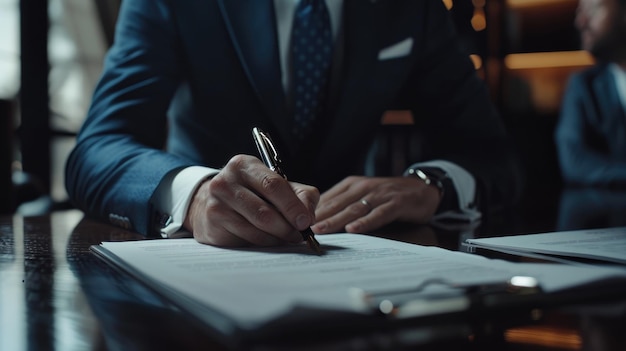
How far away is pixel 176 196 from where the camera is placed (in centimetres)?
84

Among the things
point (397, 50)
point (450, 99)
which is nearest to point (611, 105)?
point (450, 99)

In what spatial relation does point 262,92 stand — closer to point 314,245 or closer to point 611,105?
point 314,245

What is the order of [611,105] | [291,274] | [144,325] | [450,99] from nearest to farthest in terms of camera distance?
[144,325] → [291,274] → [450,99] → [611,105]

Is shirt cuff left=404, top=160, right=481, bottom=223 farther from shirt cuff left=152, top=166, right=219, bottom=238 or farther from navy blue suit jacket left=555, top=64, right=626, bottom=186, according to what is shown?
navy blue suit jacket left=555, top=64, right=626, bottom=186

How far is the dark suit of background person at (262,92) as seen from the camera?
3.94ft

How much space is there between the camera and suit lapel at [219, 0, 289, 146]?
1.25 meters

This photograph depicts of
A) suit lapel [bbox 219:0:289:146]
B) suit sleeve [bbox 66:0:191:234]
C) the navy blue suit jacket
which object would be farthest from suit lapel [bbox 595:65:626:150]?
suit sleeve [bbox 66:0:191:234]

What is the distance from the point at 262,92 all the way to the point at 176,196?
47 cm

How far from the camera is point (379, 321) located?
373 mm

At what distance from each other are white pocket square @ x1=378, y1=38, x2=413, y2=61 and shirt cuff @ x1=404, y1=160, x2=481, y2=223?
286mm

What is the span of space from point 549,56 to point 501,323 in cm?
394

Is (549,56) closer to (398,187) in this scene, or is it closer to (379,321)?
(398,187)

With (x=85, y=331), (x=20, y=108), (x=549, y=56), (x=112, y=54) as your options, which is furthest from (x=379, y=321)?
(x=549, y=56)

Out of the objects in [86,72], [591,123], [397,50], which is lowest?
[591,123]
